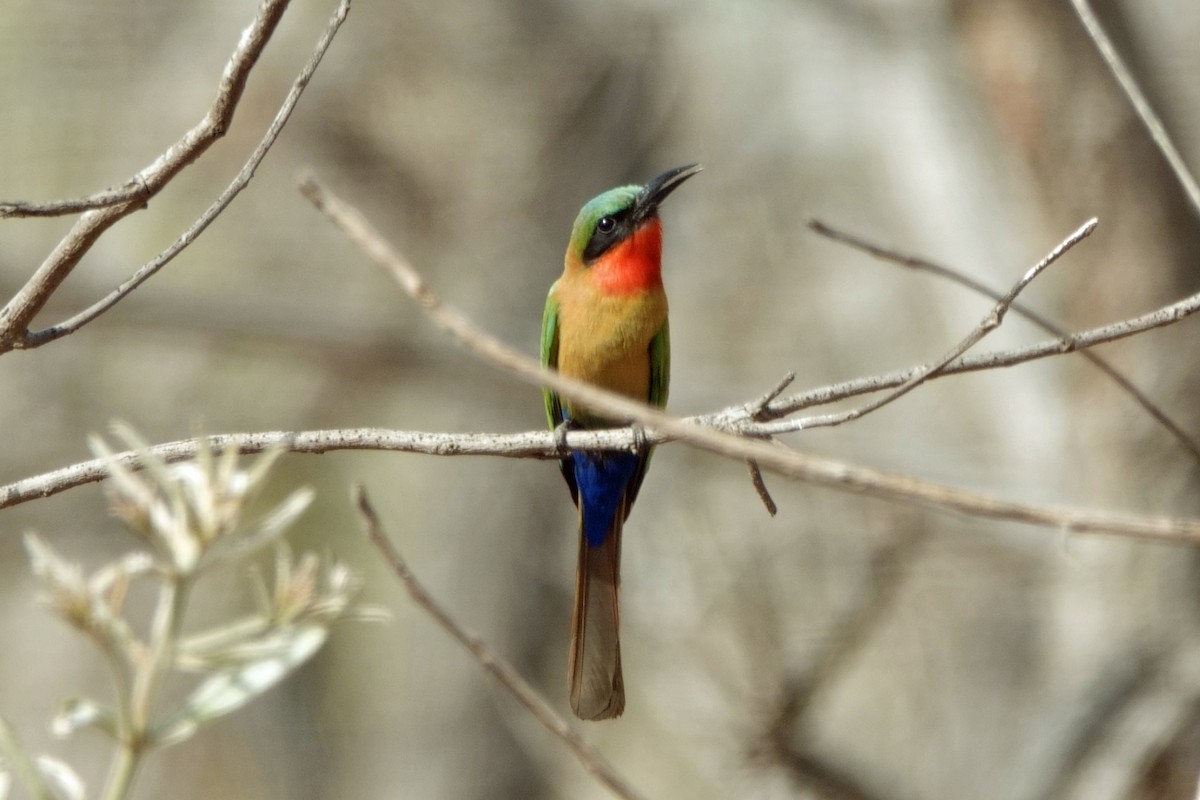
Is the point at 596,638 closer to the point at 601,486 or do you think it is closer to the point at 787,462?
the point at 601,486

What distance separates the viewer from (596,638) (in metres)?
3.13

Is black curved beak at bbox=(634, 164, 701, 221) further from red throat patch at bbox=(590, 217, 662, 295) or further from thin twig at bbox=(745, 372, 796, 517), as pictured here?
thin twig at bbox=(745, 372, 796, 517)

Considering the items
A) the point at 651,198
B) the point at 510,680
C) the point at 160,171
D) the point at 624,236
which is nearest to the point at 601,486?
the point at 624,236

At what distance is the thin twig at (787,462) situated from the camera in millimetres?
680

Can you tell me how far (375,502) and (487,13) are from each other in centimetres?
293

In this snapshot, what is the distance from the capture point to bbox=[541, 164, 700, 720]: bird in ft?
11.6

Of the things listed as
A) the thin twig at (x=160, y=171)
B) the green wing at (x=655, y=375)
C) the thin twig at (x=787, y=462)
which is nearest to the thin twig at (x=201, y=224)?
the thin twig at (x=160, y=171)

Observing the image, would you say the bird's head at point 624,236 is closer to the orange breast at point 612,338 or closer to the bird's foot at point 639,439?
the orange breast at point 612,338

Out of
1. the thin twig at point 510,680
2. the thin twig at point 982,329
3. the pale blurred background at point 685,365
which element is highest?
the thin twig at point 982,329

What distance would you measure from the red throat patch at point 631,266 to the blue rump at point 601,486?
1.55 ft

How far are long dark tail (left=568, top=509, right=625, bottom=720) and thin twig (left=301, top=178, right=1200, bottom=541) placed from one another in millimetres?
2211

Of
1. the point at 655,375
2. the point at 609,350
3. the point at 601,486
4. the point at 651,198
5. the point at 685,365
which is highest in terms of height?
the point at 651,198

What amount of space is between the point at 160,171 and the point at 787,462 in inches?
44.2

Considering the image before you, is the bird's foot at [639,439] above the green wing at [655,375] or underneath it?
above
